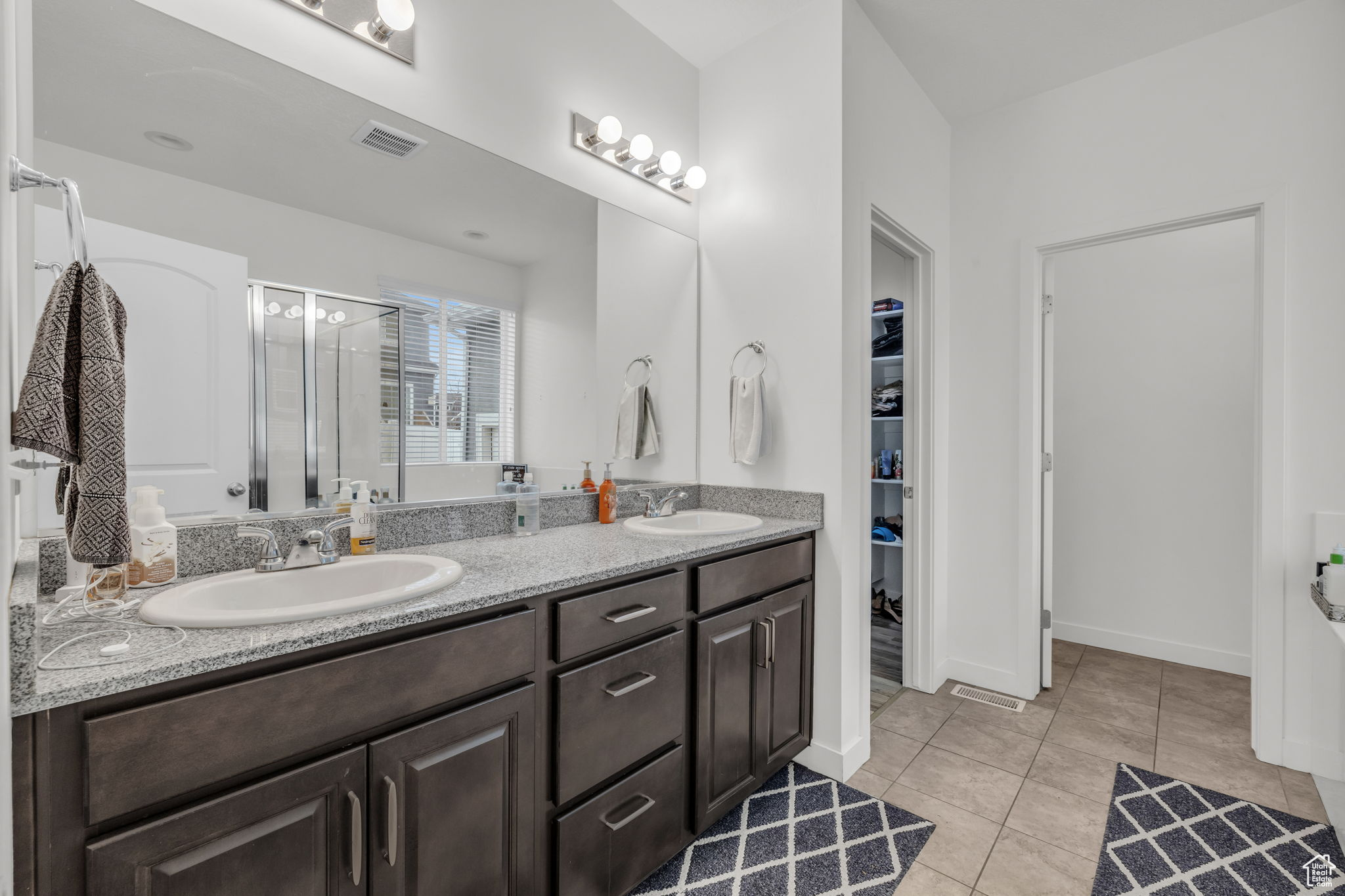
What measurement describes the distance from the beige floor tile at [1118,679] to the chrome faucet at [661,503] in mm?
2047

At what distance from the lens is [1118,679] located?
284 centimetres

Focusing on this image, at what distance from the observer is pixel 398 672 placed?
40.0 inches

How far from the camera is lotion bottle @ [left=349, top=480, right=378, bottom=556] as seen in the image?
144 centimetres

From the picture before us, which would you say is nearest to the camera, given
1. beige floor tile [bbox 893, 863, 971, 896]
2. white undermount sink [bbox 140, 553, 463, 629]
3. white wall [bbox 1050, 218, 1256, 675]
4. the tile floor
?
white undermount sink [bbox 140, 553, 463, 629]

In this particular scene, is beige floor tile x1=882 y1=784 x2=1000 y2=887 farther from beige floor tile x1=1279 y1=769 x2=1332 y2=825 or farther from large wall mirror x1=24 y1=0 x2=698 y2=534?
large wall mirror x1=24 y1=0 x2=698 y2=534

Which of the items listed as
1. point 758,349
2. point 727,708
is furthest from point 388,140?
point 727,708

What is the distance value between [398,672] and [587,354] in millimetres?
1326

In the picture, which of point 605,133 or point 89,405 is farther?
point 605,133

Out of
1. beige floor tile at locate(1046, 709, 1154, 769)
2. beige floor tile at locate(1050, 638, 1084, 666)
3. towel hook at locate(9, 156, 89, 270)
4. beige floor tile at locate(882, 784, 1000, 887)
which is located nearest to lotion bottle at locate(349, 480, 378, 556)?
towel hook at locate(9, 156, 89, 270)

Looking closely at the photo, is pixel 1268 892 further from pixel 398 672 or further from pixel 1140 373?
pixel 1140 373

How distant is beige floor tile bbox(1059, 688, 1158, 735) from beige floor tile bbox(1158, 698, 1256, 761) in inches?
1.6

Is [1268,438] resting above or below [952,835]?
above

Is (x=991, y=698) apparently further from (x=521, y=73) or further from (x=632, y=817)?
(x=521, y=73)

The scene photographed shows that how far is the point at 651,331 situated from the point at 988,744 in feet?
6.64
